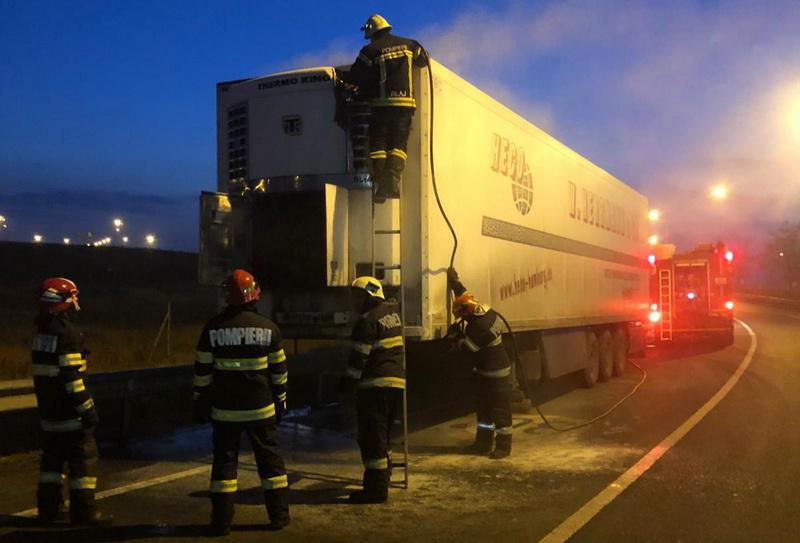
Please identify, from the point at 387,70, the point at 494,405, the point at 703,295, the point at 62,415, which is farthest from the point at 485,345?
the point at 703,295

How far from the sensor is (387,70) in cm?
723

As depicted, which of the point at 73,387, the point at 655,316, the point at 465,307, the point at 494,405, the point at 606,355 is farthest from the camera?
the point at 655,316

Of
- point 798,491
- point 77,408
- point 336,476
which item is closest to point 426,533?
point 336,476

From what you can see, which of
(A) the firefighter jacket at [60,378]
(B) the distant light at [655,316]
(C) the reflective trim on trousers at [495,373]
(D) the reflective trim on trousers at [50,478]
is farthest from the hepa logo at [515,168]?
(B) the distant light at [655,316]

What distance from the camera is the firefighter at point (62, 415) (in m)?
5.19

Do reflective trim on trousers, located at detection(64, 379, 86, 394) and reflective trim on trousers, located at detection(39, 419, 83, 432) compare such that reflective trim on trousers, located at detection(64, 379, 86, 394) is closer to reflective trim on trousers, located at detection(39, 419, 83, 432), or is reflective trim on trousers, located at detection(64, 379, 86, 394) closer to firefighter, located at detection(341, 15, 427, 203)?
reflective trim on trousers, located at detection(39, 419, 83, 432)

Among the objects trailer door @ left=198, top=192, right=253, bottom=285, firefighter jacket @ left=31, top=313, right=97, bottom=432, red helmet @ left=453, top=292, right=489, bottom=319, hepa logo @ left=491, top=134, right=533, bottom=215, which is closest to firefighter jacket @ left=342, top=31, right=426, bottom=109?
trailer door @ left=198, top=192, right=253, bottom=285

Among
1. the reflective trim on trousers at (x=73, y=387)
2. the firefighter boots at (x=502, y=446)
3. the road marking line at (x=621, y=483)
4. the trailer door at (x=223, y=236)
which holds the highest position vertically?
the trailer door at (x=223, y=236)

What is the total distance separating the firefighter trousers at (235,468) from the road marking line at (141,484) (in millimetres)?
1537

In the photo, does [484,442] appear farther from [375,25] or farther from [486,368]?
[375,25]

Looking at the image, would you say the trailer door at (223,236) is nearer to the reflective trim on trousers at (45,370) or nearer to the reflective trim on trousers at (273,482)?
the reflective trim on trousers at (45,370)

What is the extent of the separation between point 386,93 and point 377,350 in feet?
8.45

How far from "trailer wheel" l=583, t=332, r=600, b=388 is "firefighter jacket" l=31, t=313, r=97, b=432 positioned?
31.8 ft

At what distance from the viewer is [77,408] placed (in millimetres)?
5148
